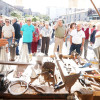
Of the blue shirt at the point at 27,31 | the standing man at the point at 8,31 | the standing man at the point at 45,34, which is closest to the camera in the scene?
the blue shirt at the point at 27,31

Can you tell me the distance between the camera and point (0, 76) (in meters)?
1.44

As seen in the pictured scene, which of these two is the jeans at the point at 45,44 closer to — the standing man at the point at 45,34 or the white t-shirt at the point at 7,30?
the standing man at the point at 45,34

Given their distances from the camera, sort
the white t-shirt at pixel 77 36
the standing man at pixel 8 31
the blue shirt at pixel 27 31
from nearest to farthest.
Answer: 1. the white t-shirt at pixel 77 36
2. the blue shirt at pixel 27 31
3. the standing man at pixel 8 31

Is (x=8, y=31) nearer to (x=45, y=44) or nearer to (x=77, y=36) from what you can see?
(x=45, y=44)

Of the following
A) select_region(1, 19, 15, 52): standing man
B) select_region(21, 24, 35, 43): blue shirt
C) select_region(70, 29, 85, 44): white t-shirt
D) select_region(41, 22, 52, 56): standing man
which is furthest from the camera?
select_region(41, 22, 52, 56): standing man

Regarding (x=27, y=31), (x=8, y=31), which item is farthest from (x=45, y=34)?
(x=8, y=31)

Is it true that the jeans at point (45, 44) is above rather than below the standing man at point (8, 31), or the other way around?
below

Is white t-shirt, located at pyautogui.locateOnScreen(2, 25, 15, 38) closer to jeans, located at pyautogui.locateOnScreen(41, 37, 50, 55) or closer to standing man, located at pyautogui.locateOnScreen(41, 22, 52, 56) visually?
standing man, located at pyautogui.locateOnScreen(41, 22, 52, 56)

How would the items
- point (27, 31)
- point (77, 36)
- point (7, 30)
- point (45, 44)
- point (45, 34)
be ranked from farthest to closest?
point (45, 44) < point (45, 34) < point (7, 30) < point (27, 31) < point (77, 36)

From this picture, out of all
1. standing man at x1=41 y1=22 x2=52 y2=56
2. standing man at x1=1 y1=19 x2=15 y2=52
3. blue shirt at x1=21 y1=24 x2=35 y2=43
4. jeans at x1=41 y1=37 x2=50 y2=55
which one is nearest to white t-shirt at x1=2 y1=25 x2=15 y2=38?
standing man at x1=1 y1=19 x2=15 y2=52

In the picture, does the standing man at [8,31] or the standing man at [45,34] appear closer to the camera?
the standing man at [8,31]

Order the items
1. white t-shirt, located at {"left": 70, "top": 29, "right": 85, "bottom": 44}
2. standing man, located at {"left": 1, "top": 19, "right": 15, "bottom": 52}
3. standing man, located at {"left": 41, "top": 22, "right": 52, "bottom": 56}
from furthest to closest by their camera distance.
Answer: standing man, located at {"left": 41, "top": 22, "right": 52, "bottom": 56} → standing man, located at {"left": 1, "top": 19, "right": 15, "bottom": 52} → white t-shirt, located at {"left": 70, "top": 29, "right": 85, "bottom": 44}

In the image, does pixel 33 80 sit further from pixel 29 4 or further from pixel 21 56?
pixel 29 4

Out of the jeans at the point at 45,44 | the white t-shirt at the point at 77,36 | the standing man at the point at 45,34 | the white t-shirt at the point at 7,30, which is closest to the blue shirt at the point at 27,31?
the white t-shirt at the point at 7,30
